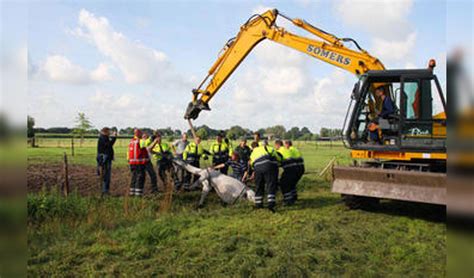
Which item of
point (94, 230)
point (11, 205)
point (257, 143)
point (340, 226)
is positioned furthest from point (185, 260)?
point (257, 143)

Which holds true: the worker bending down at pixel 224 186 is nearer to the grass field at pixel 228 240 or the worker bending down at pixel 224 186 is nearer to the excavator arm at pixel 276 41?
the grass field at pixel 228 240

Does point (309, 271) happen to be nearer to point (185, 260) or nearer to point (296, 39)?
point (185, 260)

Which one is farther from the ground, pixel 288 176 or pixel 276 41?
pixel 276 41

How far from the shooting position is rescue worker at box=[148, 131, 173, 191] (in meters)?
10.7

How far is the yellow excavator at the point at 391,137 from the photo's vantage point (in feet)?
23.5

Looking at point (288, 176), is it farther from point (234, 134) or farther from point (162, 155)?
point (234, 134)

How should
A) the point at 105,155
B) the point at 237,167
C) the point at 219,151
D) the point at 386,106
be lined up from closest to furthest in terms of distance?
the point at 386,106 → the point at 105,155 → the point at 237,167 → the point at 219,151

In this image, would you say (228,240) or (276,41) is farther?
(276,41)

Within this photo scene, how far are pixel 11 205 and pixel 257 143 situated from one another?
9.96 m

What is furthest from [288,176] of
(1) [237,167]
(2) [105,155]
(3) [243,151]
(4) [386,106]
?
(2) [105,155]

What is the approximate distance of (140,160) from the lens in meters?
9.81

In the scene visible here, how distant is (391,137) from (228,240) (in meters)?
4.12

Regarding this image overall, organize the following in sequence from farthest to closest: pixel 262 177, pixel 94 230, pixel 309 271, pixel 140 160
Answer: pixel 140 160, pixel 262 177, pixel 94 230, pixel 309 271

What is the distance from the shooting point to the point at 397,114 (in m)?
7.66
